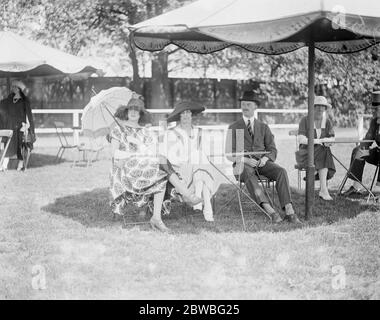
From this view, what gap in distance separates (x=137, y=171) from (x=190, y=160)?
2.45 feet

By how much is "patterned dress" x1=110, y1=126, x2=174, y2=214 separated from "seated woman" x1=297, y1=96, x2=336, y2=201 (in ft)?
8.05

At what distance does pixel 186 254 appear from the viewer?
18.6 ft

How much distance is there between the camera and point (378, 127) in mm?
8750

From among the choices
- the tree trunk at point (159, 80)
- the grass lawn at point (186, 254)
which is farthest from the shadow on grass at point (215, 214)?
the tree trunk at point (159, 80)

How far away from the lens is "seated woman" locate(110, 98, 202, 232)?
6.84 m

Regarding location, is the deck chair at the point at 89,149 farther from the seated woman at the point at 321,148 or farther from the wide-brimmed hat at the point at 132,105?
the wide-brimmed hat at the point at 132,105

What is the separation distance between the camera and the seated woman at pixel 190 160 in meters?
7.20

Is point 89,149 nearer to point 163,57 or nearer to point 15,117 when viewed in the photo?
point 15,117

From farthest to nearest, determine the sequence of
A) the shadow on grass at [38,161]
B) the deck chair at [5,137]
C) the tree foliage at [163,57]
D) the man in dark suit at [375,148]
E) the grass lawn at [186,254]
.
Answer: the tree foliage at [163,57] → the shadow on grass at [38,161] → the deck chair at [5,137] → the man in dark suit at [375,148] → the grass lawn at [186,254]

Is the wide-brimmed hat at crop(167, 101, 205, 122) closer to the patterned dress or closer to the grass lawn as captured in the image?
the patterned dress

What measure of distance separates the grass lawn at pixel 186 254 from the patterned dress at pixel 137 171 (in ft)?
1.17

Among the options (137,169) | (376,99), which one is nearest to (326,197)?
(376,99)
